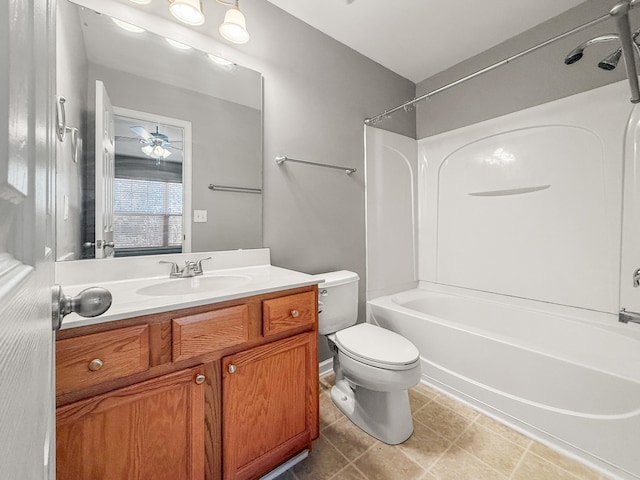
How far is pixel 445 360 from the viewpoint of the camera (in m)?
1.78

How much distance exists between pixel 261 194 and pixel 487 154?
1821mm

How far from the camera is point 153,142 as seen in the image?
4.33 feet

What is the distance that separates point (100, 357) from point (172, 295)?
281 mm

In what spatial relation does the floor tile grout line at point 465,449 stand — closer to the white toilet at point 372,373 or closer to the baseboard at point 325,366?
the white toilet at point 372,373

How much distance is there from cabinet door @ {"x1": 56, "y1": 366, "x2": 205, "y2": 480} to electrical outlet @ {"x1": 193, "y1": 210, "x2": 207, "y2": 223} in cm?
78

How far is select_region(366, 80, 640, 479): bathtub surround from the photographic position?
1.34 meters

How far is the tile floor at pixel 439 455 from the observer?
4.01 ft

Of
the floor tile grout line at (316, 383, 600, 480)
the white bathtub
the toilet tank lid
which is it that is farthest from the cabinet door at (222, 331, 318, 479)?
the white bathtub

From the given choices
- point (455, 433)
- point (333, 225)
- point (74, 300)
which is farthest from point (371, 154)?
point (74, 300)

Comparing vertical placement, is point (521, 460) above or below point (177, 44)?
below

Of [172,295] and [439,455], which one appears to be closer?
[172,295]

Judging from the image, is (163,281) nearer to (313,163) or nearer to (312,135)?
(313,163)

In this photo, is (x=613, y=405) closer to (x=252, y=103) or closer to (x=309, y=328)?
(x=309, y=328)

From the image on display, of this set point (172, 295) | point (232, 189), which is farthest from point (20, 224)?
point (232, 189)
